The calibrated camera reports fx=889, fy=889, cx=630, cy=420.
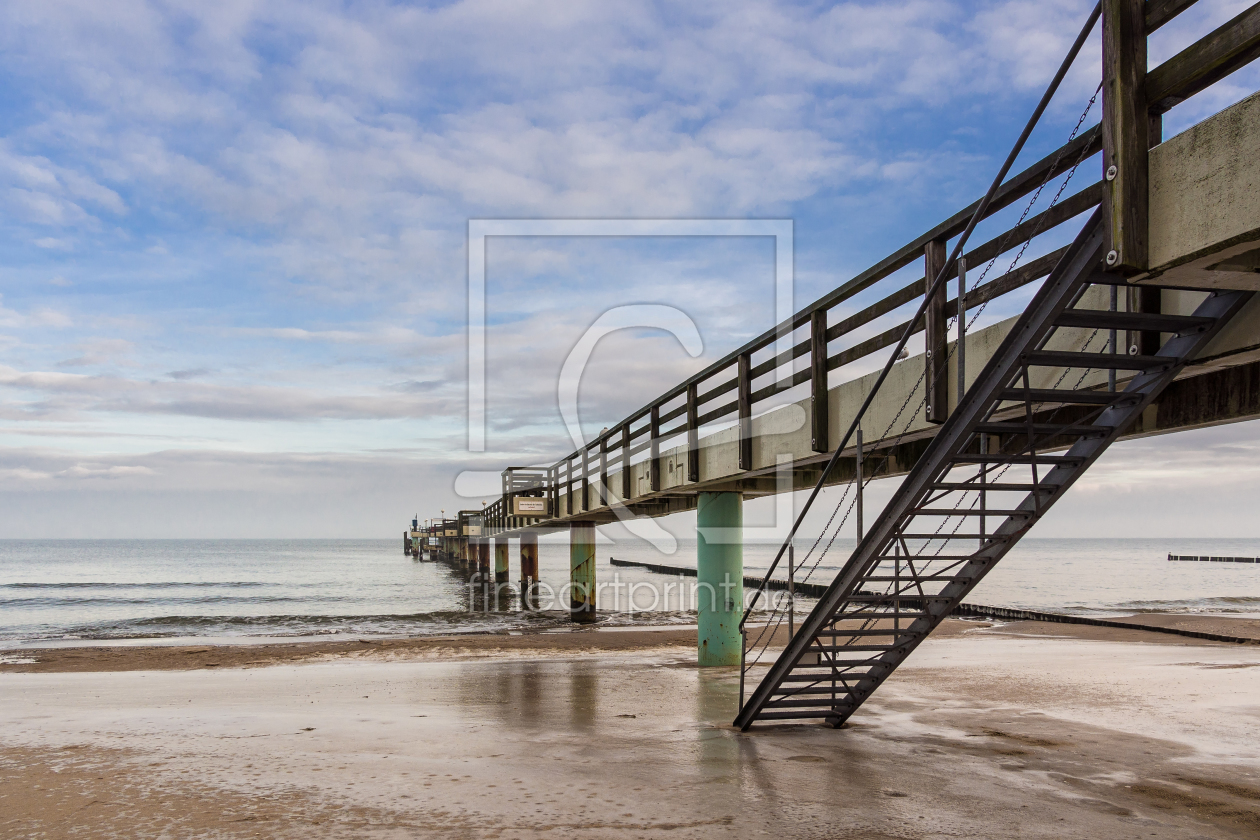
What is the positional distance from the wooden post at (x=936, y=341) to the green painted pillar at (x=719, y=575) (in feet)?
28.1

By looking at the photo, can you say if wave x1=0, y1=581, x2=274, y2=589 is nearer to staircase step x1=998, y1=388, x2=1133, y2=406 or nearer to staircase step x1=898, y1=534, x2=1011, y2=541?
staircase step x1=898, y1=534, x2=1011, y2=541

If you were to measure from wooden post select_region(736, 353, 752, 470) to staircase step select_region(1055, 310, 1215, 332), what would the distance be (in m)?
6.85

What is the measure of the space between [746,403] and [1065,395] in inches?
253

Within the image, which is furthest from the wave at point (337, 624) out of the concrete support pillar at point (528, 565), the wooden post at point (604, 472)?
the wooden post at point (604, 472)

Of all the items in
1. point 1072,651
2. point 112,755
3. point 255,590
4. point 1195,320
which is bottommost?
point 255,590

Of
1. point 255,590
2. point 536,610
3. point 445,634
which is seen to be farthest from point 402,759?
point 255,590

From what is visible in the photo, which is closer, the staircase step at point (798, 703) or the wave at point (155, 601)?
the staircase step at point (798, 703)

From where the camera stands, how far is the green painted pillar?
16.2m

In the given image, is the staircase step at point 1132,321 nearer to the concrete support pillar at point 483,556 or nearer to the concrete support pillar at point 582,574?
the concrete support pillar at point 582,574

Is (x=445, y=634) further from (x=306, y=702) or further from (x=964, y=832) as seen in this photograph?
(x=964, y=832)

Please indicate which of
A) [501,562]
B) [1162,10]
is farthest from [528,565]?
[1162,10]

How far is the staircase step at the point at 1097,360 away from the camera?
575 cm

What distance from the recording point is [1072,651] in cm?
2041

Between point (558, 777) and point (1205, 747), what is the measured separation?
277 inches
